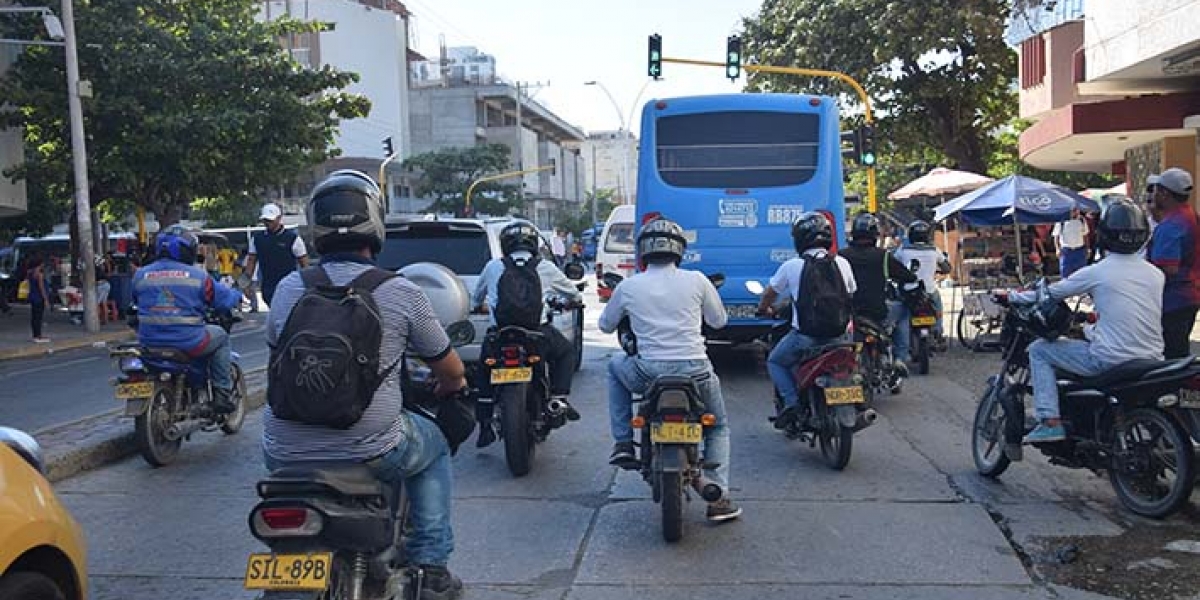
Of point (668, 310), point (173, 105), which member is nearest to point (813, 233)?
point (668, 310)

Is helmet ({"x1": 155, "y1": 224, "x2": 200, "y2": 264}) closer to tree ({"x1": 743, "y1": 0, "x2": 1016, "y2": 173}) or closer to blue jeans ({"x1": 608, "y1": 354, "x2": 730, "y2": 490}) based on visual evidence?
blue jeans ({"x1": 608, "y1": 354, "x2": 730, "y2": 490})

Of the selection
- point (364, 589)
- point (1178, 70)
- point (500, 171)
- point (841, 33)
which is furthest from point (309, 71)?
point (500, 171)

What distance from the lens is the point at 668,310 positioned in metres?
5.88

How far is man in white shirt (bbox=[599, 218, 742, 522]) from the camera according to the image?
19.2 ft

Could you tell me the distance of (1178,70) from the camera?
46.7 ft

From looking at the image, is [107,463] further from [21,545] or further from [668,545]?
[21,545]

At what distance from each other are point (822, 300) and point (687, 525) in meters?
2.04

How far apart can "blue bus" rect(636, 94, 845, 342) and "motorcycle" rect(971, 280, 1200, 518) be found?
16.9ft

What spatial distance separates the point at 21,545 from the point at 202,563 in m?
2.42

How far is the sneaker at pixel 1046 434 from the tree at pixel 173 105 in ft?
64.4

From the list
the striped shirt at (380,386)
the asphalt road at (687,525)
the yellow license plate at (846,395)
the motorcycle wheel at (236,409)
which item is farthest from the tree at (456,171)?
the striped shirt at (380,386)

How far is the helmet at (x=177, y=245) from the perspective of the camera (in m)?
7.55

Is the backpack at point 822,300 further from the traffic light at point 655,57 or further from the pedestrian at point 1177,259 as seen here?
the traffic light at point 655,57

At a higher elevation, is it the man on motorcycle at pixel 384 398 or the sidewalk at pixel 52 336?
the man on motorcycle at pixel 384 398
